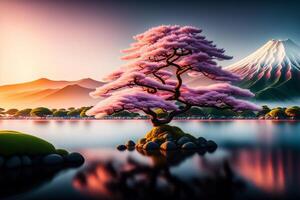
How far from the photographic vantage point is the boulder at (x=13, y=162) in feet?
47.7

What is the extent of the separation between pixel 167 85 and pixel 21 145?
986cm

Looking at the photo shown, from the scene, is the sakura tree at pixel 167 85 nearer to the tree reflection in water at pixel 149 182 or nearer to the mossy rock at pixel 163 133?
the mossy rock at pixel 163 133

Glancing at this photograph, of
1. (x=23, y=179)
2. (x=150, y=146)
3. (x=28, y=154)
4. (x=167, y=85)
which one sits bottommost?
(x=23, y=179)

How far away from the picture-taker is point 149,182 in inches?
452

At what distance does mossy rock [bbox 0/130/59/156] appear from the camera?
15.2 metres

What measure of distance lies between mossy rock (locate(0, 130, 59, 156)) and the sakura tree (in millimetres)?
4280

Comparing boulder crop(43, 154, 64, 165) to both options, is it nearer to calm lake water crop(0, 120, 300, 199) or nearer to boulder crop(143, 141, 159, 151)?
calm lake water crop(0, 120, 300, 199)

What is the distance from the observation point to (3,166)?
14547 millimetres

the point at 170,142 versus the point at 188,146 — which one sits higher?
the point at 170,142

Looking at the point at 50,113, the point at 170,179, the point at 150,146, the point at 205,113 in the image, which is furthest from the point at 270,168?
the point at 50,113

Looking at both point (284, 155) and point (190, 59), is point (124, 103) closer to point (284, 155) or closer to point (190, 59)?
point (190, 59)

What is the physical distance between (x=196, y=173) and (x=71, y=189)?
185 inches

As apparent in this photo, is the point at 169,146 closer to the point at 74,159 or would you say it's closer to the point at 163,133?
the point at 163,133

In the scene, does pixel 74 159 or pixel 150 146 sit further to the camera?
pixel 150 146
